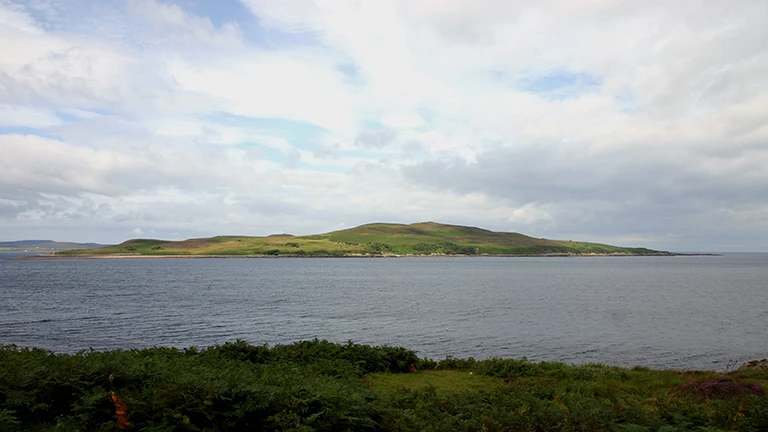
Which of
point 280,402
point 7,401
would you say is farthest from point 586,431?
point 7,401

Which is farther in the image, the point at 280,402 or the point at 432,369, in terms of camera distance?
the point at 432,369

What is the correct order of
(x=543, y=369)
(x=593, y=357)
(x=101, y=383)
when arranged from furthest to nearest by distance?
(x=593, y=357) < (x=543, y=369) < (x=101, y=383)

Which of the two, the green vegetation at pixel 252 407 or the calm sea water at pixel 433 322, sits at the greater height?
the green vegetation at pixel 252 407

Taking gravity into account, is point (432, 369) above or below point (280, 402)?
below

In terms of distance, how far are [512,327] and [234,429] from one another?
147 feet

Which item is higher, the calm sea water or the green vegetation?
the green vegetation

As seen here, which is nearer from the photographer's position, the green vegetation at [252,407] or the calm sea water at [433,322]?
the green vegetation at [252,407]

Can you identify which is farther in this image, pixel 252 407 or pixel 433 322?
pixel 433 322

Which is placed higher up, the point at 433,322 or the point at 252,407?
the point at 252,407

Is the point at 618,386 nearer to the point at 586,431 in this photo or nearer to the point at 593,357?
the point at 586,431

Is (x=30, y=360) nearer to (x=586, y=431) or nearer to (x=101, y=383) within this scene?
(x=101, y=383)

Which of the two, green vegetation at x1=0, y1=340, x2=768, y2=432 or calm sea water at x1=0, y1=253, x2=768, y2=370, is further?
calm sea water at x1=0, y1=253, x2=768, y2=370

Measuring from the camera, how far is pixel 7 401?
36.4ft

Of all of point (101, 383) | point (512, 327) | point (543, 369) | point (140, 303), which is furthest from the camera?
point (140, 303)
